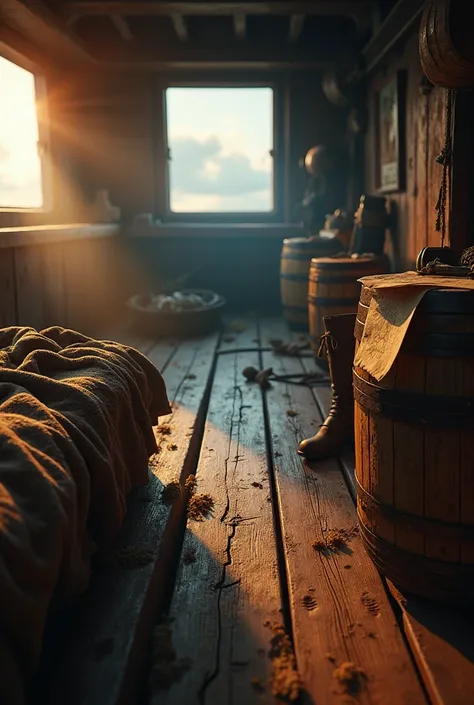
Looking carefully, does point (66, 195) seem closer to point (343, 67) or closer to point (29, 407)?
point (343, 67)

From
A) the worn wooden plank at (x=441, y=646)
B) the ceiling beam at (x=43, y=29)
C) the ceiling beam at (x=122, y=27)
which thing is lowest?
the worn wooden plank at (x=441, y=646)

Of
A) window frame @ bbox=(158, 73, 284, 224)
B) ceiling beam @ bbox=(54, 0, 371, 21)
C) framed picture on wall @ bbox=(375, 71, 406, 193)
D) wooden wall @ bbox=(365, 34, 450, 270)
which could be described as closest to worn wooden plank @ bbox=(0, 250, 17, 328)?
ceiling beam @ bbox=(54, 0, 371, 21)

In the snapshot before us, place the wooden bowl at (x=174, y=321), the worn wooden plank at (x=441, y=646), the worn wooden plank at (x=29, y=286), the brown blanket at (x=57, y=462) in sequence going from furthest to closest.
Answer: the wooden bowl at (x=174, y=321) → the worn wooden plank at (x=29, y=286) → the worn wooden plank at (x=441, y=646) → the brown blanket at (x=57, y=462)

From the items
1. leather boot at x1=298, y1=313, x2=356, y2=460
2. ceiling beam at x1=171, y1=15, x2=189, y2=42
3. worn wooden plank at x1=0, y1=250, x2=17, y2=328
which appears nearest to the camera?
leather boot at x1=298, y1=313, x2=356, y2=460

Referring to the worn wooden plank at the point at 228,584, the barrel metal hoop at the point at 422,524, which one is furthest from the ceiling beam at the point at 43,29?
the barrel metal hoop at the point at 422,524

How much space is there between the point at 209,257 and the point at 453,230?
4434mm

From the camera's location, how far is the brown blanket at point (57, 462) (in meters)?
1.38

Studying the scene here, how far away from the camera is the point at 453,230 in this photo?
3.54m

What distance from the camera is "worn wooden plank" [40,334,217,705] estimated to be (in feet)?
4.85

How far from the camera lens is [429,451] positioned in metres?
1.76

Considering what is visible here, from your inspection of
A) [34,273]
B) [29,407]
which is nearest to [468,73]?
[29,407]

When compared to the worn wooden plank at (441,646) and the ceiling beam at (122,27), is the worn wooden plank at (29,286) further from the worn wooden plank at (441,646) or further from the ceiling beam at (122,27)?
the worn wooden plank at (441,646)

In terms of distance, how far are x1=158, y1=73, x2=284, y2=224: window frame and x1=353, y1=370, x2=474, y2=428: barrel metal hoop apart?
5.93 metres

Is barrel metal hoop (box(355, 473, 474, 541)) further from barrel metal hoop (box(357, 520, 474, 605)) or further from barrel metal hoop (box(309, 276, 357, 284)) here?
barrel metal hoop (box(309, 276, 357, 284))
